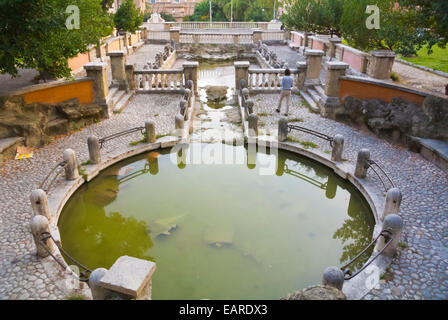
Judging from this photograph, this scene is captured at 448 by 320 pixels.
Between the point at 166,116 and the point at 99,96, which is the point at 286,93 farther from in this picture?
the point at 99,96

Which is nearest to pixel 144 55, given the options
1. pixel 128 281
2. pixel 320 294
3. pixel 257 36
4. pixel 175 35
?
pixel 175 35

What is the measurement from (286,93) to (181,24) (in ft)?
92.9

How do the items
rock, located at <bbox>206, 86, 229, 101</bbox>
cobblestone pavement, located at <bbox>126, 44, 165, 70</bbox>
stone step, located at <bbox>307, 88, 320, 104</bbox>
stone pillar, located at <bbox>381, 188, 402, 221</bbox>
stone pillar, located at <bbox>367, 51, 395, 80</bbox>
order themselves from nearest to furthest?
stone pillar, located at <bbox>381, 188, 402, 221</bbox> → stone step, located at <bbox>307, 88, 320, 104</bbox> → stone pillar, located at <bbox>367, 51, 395, 80</bbox> → rock, located at <bbox>206, 86, 229, 101</bbox> → cobblestone pavement, located at <bbox>126, 44, 165, 70</bbox>

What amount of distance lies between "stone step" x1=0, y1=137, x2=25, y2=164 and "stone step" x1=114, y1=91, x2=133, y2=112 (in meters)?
4.27

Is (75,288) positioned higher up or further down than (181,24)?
further down

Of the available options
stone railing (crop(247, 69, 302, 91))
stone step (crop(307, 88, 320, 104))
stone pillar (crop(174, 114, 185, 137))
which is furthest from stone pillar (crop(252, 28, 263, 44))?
stone pillar (crop(174, 114, 185, 137))

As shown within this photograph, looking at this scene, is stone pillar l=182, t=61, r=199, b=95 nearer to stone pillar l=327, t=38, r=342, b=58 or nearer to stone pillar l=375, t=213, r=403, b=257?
stone pillar l=327, t=38, r=342, b=58

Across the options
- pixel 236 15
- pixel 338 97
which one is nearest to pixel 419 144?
pixel 338 97

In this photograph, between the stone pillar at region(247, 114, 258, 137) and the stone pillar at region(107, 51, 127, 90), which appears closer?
the stone pillar at region(247, 114, 258, 137)

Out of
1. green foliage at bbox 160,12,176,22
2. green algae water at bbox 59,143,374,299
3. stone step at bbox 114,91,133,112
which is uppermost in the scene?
green foliage at bbox 160,12,176,22

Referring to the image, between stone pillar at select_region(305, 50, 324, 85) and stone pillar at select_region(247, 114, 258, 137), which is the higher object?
stone pillar at select_region(305, 50, 324, 85)

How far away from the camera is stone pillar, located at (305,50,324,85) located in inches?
611

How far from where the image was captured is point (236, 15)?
60.2 metres

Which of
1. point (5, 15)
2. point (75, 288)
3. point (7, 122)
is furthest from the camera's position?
point (7, 122)
